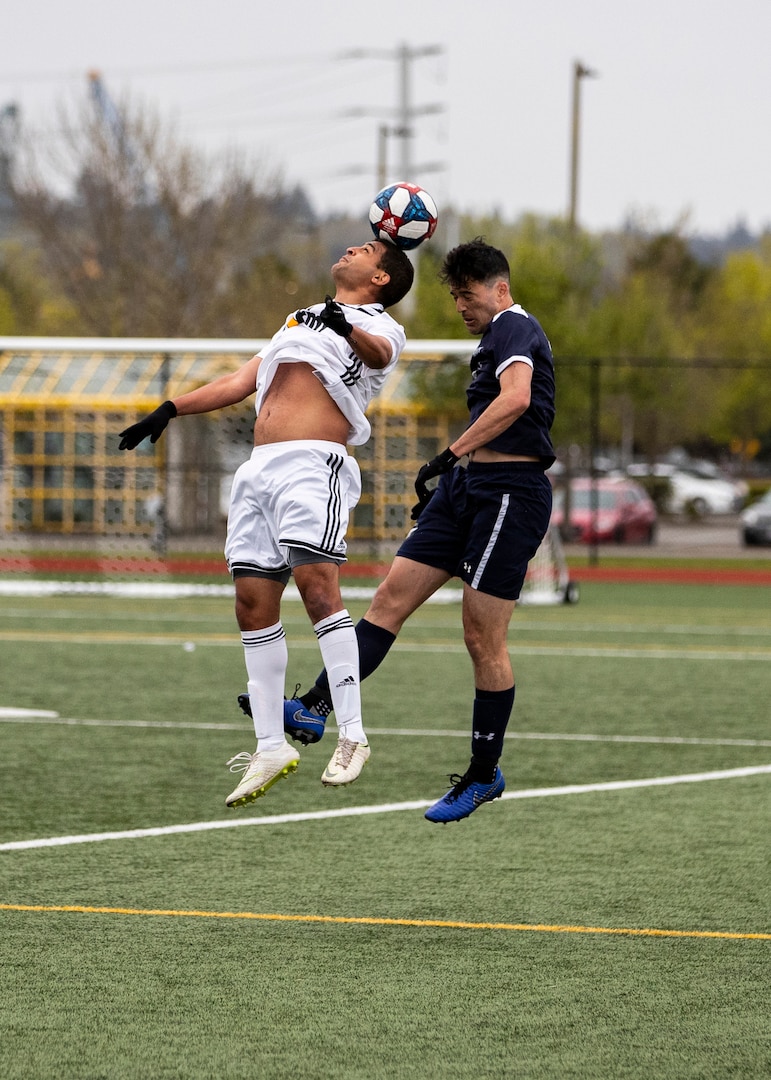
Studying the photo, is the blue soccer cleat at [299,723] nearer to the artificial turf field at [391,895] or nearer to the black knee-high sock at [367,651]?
the black knee-high sock at [367,651]

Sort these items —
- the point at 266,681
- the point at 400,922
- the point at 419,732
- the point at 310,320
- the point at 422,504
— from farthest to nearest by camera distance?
the point at 419,732 < the point at 422,504 < the point at 266,681 < the point at 310,320 < the point at 400,922

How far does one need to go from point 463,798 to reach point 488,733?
11.4 inches

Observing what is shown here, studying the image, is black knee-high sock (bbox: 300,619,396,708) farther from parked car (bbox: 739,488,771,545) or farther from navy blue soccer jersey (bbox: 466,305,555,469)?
parked car (bbox: 739,488,771,545)

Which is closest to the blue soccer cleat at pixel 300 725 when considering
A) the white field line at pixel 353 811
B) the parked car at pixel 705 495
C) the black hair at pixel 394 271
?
the white field line at pixel 353 811

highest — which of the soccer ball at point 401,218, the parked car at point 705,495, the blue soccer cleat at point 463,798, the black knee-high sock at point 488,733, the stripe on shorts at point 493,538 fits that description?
the soccer ball at point 401,218

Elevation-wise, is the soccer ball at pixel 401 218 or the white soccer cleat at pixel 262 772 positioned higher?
the soccer ball at pixel 401 218

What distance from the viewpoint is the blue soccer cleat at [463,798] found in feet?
22.8

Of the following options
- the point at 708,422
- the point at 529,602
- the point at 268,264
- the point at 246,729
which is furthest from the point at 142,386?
the point at 708,422

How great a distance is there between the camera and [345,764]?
637 centimetres

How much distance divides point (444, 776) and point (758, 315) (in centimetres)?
5458

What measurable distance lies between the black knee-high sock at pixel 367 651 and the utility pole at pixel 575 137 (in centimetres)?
3621

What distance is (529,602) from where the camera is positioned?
72.2ft

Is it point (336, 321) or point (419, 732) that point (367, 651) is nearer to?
point (336, 321)

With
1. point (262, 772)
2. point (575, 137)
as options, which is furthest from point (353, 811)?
point (575, 137)
